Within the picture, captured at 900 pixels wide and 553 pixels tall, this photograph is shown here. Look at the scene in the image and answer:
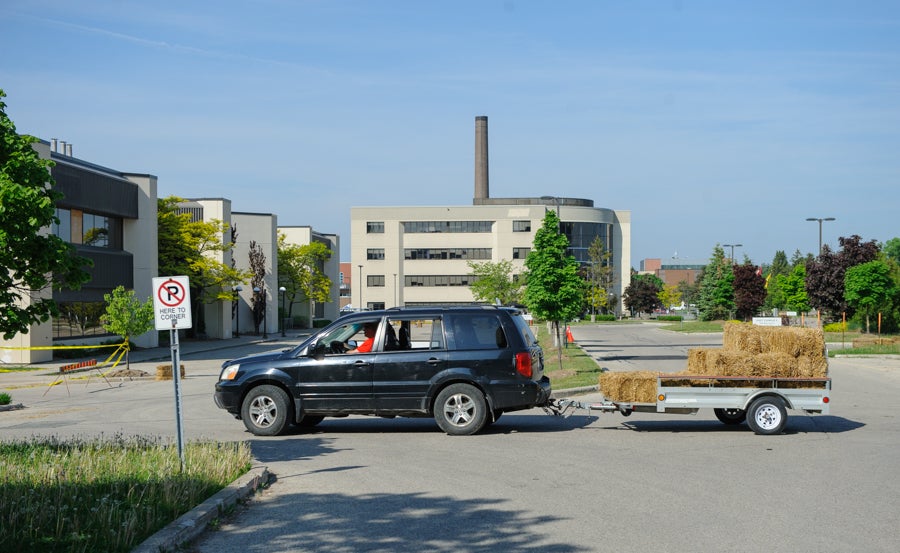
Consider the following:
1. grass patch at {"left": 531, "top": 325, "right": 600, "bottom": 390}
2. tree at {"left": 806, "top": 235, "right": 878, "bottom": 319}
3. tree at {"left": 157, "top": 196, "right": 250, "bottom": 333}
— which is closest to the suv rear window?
grass patch at {"left": 531, "top": 325, "right": 600, "bottom": 390}

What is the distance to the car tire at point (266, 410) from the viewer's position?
14.2 metres

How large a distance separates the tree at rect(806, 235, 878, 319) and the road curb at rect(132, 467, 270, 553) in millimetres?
49081

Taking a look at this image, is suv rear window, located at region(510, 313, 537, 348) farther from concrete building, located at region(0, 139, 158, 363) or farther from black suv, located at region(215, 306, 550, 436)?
concrete building, located at region(0, 139, 158, 363)

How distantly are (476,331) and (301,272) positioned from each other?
205 feet

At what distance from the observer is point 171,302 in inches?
424

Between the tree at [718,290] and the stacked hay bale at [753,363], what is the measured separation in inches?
2709

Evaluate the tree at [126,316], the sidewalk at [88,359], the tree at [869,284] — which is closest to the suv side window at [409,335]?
the sidewalk at [88,359]

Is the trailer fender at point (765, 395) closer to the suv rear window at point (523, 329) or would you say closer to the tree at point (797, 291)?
the suv rear window at point (523, 329)

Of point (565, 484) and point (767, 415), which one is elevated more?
point (767, 415)

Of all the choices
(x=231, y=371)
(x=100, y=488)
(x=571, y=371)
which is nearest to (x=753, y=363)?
(x=231, y=371)

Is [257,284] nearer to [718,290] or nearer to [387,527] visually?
[718,290]

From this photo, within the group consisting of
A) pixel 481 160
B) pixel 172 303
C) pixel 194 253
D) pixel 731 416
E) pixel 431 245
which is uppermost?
pixel 481 160

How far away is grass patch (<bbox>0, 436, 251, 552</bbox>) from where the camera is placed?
24.1ft

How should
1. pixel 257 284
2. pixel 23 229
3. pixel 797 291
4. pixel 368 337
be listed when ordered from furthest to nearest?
pixel 797 291 < pixel 257 284 < pixel 368 337 < pixel 23 229
